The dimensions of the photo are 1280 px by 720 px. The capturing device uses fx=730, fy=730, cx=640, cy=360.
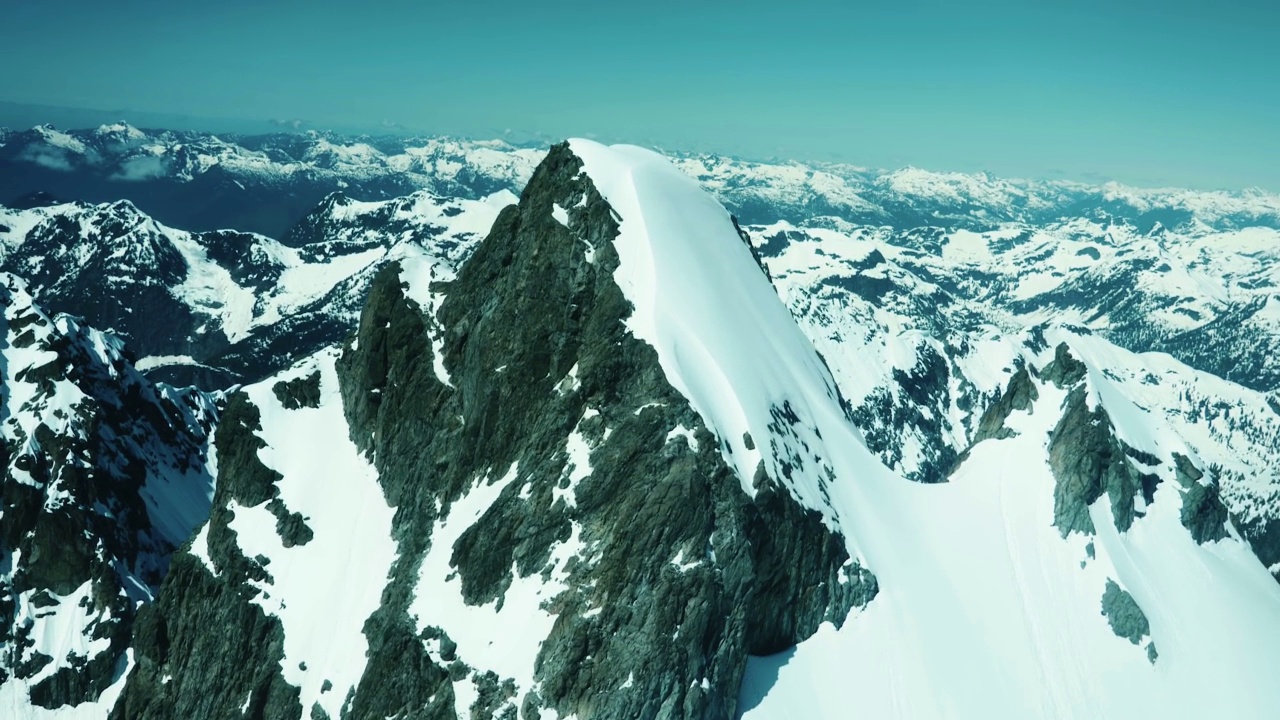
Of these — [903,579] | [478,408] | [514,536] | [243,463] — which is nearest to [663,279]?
[478,408]

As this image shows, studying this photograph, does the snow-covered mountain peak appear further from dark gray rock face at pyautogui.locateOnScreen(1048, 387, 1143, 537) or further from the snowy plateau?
dark gray rock face at pyautogui.locateOnScreen(1048, 387, 1143, 537)

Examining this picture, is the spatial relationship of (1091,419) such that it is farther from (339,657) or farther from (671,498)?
(339,657)

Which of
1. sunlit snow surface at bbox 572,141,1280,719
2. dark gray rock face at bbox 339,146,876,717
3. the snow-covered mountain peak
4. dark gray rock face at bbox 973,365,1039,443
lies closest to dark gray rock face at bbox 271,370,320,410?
dark gray rock face at bbox 339,146,876,717

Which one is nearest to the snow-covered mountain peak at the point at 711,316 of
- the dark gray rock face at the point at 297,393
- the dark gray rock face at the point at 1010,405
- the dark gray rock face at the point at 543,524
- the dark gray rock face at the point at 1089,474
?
the dark gray rock face at the point at 543,524

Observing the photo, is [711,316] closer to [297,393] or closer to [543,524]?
[543,524]

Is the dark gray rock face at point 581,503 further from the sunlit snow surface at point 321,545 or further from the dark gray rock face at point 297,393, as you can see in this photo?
the dark gray rock face at point 297,393
